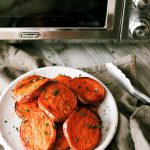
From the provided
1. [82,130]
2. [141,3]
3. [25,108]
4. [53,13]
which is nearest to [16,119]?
[25,108]

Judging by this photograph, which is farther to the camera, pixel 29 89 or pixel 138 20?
pixel 138 20

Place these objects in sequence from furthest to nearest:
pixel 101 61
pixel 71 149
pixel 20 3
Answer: pixel 101 61 → pixel 20 3 → pixel 71 149

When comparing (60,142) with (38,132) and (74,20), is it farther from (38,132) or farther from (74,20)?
(74,20)

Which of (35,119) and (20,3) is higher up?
(20,3)

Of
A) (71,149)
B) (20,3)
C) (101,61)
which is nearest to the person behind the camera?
(71,149)

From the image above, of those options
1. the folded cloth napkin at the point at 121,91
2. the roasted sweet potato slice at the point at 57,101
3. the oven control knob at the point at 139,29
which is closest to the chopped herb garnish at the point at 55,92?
the roasted sweet potato slice at the point at 57,101

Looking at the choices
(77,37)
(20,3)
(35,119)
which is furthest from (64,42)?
(35,119)

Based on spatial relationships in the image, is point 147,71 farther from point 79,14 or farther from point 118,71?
point 79,14
